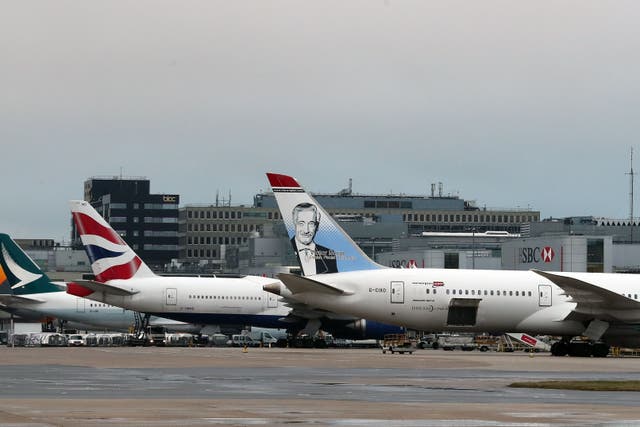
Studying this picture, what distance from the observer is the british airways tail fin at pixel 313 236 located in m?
75.2

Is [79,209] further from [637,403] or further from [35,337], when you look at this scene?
[637,403]

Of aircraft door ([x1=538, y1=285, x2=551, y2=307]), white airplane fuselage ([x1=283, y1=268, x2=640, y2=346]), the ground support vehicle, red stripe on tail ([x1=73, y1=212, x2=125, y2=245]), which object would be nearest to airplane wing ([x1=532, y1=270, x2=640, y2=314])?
white airplane fuselage ([x1=283, y1=268, x2=640, y2=346])

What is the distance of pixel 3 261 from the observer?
112 metres

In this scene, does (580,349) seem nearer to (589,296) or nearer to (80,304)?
(589,296)

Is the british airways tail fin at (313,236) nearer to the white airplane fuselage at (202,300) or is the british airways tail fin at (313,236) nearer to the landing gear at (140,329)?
the white airplane fuselage at (202,300)

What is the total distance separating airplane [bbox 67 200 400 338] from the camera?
91.0m

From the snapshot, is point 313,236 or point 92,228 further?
point 92,228

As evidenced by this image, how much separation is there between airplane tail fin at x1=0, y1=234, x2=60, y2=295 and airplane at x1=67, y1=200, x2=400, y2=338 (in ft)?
67.9

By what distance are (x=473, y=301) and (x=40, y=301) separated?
164 feet

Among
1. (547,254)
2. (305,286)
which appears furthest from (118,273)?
(547,254)

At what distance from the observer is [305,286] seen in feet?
237

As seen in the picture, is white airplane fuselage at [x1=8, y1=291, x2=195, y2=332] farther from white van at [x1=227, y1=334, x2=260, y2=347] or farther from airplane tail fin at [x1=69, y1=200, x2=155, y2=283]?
airplane tail fin at [x1=69, y1=200, x2=155, y2=283]

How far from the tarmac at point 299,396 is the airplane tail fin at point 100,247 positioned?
37131 millimetres

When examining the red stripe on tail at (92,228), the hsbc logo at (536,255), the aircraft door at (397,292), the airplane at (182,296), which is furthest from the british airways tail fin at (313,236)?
the hsbc logo at (536,255)
